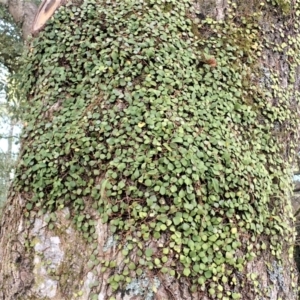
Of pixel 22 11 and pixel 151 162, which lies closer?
pixel 151 162

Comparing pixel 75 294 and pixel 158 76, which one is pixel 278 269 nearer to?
pixel 75 294

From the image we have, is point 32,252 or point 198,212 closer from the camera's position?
point 198,212

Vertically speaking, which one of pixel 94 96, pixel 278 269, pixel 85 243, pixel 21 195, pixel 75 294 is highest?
pixel 94 96

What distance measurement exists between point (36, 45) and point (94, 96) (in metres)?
0.75

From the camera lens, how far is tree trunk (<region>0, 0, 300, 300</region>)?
6.53 ft

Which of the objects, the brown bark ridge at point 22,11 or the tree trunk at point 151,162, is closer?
the tree trunk at point 151,162

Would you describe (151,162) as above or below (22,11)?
below

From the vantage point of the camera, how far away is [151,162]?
208 cm

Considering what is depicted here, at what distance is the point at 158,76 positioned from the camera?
2.37 metres

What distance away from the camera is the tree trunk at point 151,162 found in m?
1.99

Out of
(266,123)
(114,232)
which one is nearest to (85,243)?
(114,232)

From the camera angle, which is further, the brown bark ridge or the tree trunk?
the brown bark ridge

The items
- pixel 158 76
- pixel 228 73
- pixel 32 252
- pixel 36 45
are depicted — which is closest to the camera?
pixel 32 252

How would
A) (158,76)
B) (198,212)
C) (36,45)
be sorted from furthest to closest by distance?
(36,45), (158,76), (198,212)
